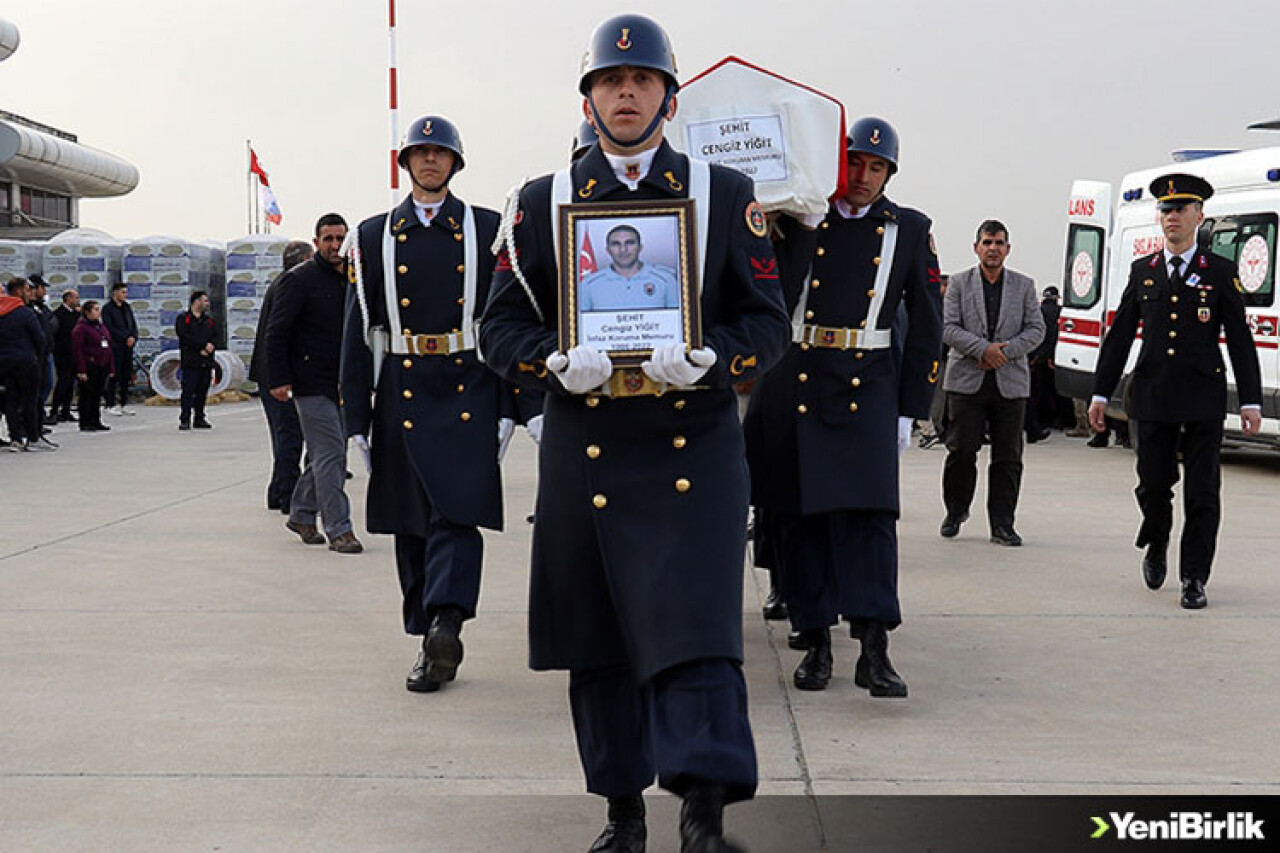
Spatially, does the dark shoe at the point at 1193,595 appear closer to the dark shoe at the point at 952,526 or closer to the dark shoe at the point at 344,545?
the dark shoe at the point at 952,526

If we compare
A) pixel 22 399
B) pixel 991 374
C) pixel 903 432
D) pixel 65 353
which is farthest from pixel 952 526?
pixel 65 353

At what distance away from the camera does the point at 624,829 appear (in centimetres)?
344

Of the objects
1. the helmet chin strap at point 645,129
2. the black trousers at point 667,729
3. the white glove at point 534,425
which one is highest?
the helmet chin strap at point 645,129

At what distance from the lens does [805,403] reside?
17.6 ft

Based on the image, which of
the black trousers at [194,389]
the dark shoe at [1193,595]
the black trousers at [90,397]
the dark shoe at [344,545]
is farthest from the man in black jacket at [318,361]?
the black trousers at [90,397]

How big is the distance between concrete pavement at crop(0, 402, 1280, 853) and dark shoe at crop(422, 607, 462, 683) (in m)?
0.09

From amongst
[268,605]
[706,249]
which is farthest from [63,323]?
[706,249]

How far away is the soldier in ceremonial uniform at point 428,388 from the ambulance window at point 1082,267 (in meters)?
12.4

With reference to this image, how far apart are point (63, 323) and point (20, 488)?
8.60 metres

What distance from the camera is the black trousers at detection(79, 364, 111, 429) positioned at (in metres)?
19.2

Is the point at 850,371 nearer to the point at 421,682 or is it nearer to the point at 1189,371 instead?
the point at 421,682

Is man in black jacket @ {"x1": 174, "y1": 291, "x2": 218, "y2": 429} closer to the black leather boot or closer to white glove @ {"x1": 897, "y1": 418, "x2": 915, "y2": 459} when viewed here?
white glove @ {"x1": 897, "y1": 418, "x2": 915, "y2": 459}

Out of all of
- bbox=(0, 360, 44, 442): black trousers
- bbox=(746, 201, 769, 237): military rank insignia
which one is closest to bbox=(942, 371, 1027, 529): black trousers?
bbox=(746, 201, 769, 237): military rank insignia

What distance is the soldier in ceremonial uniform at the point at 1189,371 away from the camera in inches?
266
